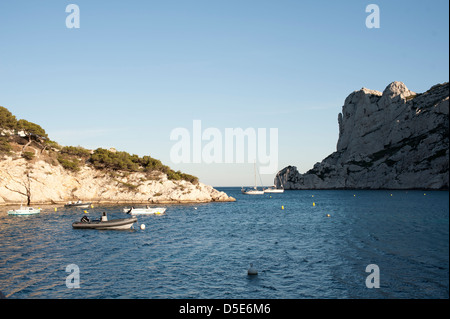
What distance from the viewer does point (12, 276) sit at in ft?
81.8

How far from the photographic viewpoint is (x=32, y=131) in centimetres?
10131

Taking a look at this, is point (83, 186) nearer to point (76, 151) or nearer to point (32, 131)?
point (76, 151)

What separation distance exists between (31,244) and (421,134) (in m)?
193

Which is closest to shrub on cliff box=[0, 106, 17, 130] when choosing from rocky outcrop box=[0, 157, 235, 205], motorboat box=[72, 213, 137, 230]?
rocky outcrop box=[0, 157, 235, 205]

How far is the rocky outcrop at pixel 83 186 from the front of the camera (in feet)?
296

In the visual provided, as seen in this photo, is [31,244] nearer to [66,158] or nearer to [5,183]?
[5,183]

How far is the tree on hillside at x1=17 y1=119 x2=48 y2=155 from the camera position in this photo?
3927 inches

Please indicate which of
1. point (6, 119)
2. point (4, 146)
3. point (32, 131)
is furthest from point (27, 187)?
point (6, 119)

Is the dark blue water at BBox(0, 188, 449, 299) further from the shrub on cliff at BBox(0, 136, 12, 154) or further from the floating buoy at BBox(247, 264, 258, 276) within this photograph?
the shrub on cliff at BBox(0, 136, 12, 154)

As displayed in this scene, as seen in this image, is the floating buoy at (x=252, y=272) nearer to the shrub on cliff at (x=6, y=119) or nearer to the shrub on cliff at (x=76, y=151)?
the shrub on cliff at (x=6, y=119)

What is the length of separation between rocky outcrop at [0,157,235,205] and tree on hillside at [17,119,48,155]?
959 cm

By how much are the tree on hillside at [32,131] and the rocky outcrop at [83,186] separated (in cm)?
959

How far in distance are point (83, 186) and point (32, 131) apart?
23050 millimetres

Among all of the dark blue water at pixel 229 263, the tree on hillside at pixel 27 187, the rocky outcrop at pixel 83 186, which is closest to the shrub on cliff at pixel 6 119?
the rocky outcrop at pixel 83 186
